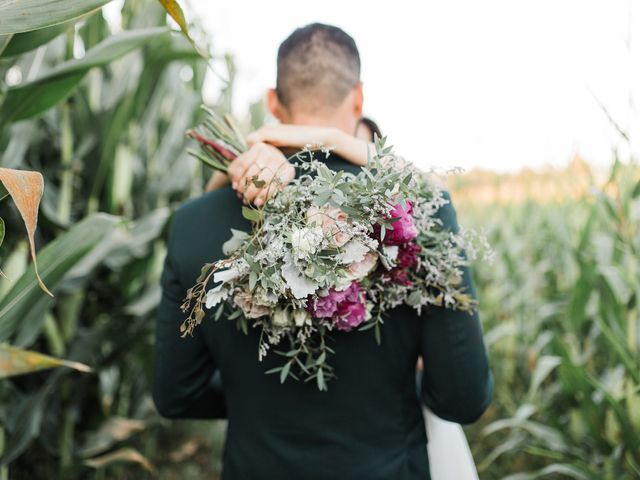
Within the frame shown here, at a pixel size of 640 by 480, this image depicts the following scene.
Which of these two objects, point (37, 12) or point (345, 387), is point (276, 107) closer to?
point (37, 12)

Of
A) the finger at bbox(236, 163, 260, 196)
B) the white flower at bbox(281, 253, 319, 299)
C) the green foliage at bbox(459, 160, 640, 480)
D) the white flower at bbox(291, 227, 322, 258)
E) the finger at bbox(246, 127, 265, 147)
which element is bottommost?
the green foliage at bbox(459, 160, 640, 480)

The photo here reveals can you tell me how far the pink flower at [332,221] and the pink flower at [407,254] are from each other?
0.45ft

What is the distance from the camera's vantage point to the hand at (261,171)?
0.87 meters

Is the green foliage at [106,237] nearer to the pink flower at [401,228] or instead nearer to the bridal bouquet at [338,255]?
the bridal bouquet at [338,255]

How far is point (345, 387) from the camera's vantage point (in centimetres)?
104

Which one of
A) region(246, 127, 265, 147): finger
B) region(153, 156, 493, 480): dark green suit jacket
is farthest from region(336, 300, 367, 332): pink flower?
region(246, 127, 265, 147): finger

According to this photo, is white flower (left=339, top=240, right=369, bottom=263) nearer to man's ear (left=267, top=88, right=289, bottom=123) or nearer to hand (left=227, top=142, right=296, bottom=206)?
hand (left=227, top=142, right=296, bottom=206)

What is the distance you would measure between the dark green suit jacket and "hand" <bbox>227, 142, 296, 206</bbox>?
4.5 inches

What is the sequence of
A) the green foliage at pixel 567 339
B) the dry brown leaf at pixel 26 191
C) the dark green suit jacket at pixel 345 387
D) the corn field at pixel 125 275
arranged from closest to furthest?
the dry brown leaf at pixel 26 191 → the dark green suit jacket at pixel 345 387 → the corn field at pixel 125 275 → the green foliage at pixel 567 339

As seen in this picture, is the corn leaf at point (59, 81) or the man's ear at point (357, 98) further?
the corn leaf at point (59, 81)

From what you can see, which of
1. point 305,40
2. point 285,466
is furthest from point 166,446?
point 305,40

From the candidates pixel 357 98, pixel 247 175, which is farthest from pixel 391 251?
pixel 357 98

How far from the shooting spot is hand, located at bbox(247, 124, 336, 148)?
38.3 inches

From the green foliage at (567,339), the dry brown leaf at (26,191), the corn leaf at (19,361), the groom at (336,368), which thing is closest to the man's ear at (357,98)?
the groom at (336,368)
